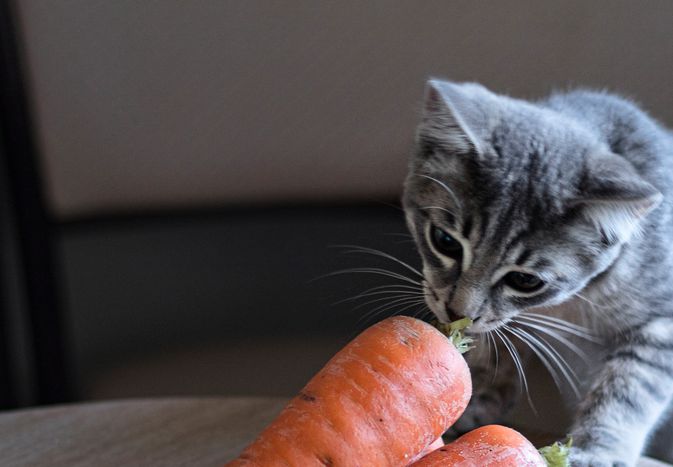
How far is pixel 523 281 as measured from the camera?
1076mm

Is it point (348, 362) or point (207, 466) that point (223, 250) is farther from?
point (348, 362)

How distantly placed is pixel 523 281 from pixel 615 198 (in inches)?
6.5

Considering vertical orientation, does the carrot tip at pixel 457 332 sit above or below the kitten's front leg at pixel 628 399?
above

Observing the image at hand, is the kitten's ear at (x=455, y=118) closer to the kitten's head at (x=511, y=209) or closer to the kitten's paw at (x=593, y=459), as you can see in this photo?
the kitten's head at (x=511, y=209)

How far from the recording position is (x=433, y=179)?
112 cm

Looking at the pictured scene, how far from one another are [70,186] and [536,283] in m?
1.34

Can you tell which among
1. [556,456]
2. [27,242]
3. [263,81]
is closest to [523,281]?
[556,456]

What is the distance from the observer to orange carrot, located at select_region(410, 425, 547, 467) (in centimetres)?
101

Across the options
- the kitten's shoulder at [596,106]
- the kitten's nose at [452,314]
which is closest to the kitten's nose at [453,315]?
the kitten's nose at [452,314]

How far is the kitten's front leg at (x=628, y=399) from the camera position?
114 cm

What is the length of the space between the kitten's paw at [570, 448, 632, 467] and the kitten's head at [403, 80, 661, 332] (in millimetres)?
220

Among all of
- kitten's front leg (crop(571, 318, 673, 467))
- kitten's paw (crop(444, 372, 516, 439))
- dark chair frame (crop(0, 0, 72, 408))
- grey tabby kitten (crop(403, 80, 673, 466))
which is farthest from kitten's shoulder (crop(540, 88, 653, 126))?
dark chair frame (crop(0, 0, 72, 408))

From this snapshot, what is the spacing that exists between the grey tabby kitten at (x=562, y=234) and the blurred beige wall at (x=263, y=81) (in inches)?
20.6

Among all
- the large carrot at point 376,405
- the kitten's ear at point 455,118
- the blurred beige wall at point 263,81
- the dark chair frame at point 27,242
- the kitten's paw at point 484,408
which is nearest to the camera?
the large carrot at point 376,405
